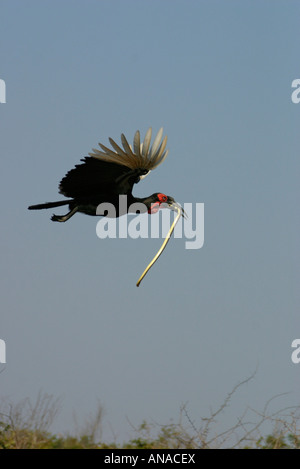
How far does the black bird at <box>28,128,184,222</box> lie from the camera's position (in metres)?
11.5

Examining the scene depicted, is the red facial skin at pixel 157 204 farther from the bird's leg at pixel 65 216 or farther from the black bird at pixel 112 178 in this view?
the bird's leg at pixel 65 216

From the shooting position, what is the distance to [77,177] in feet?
39.5

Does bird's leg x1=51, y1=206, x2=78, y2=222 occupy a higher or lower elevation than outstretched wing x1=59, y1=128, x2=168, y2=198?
lower

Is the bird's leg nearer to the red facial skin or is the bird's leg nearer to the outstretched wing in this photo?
the outstretched wing

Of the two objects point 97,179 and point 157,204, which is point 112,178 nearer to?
point 97,179

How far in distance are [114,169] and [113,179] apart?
0.78ft

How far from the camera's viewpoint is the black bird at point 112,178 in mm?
11516

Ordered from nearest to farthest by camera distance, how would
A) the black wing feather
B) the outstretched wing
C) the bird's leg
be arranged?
the outstretched wing → the black wing feather → the bird's leg

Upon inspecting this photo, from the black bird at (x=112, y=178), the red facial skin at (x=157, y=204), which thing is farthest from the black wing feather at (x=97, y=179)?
the red facial skin at (x=157, y=204)

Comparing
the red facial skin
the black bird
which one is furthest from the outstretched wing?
the red facial skin
